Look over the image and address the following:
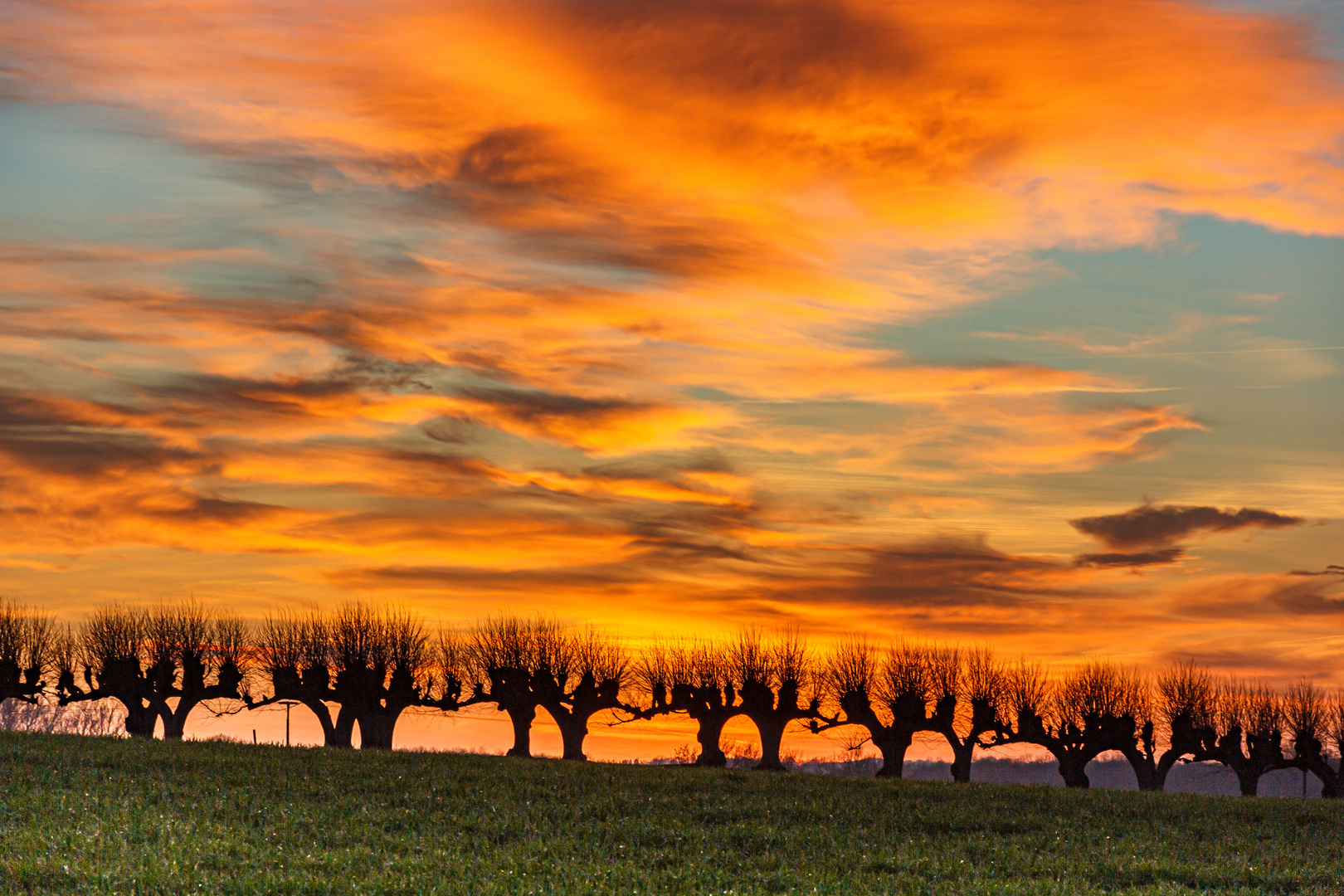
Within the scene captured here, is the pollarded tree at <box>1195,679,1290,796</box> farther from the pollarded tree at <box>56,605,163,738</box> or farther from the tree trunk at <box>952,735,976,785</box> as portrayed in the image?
the pollarded tree at <box>56,605,163,738</box>

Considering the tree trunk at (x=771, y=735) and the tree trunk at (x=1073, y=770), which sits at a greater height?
the tree trunk at (x=771, y=735)

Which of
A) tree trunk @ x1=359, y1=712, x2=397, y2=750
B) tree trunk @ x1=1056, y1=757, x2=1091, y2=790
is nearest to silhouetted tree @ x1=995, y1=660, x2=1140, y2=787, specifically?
tree trunk @ x1=1056, y1=757, x2=1091, y2=790

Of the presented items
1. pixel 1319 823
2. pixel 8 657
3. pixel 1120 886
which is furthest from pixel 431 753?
pixel 8 657

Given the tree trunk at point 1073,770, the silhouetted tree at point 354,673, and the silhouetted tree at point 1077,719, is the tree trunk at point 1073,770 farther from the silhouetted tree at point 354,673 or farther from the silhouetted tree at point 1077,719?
the silhouetted tree at point 354,673

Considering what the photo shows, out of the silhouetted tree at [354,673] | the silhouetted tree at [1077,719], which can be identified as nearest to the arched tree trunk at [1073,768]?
the silhouetted tree at [1077,719]

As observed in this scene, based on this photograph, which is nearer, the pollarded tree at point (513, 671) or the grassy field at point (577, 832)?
the grassy field at point (577, 832)

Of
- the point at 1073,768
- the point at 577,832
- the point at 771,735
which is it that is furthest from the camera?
the point at 1073,768

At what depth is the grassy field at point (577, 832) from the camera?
24.5 meters

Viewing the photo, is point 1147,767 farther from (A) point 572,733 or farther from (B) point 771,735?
(A) point 572,733

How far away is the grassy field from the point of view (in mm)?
24531

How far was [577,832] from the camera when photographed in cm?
3044

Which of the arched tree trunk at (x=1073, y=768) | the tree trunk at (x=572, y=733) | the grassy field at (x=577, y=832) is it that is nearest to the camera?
the grassy field at (x=577, y=832)

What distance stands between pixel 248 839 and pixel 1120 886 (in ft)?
70.9

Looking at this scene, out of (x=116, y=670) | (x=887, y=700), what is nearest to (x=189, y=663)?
(x=116, y=670)
